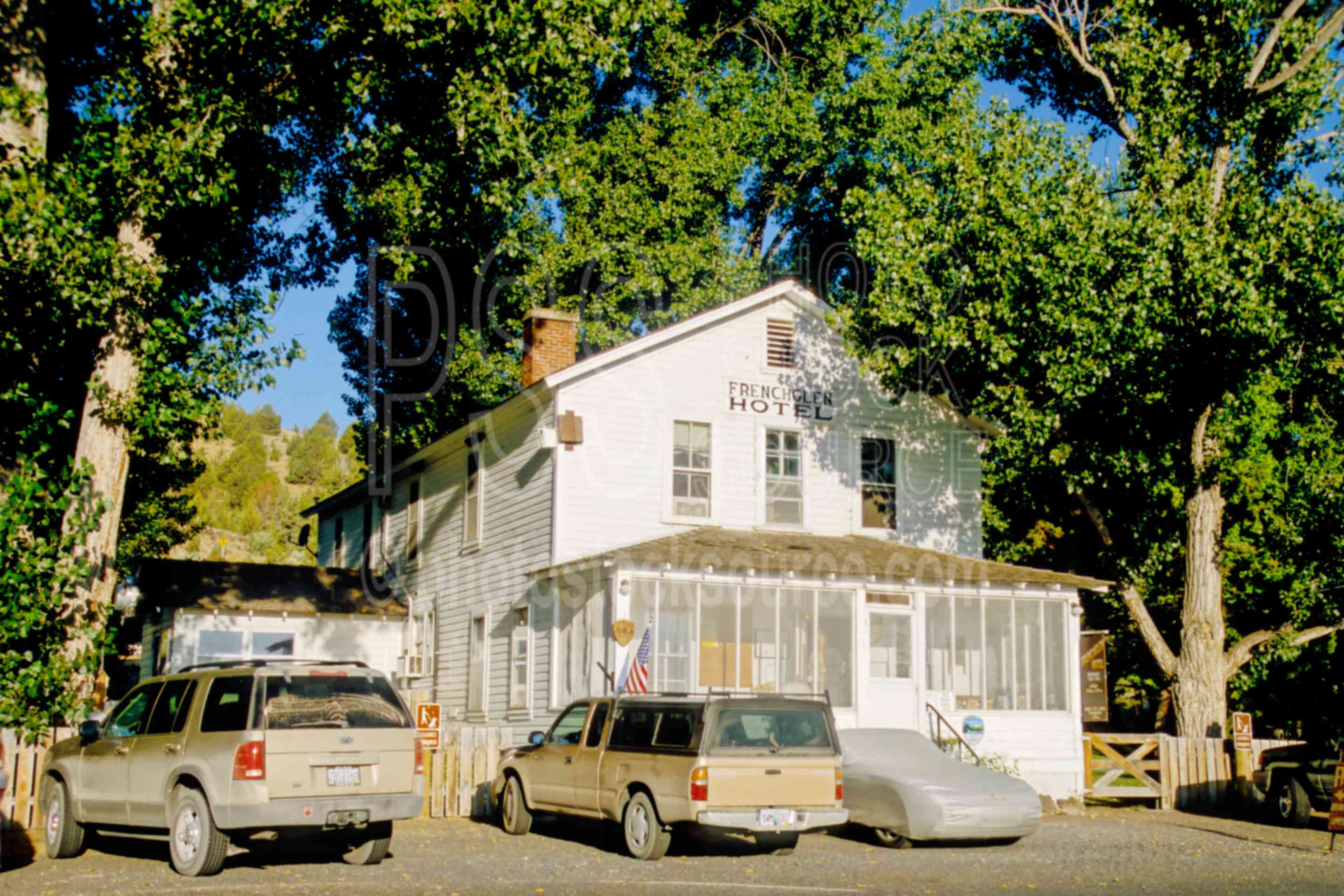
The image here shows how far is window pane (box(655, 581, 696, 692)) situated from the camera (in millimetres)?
19953

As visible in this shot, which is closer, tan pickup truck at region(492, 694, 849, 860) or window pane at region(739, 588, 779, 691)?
tan pickup truck at region(492, 694, 849, 860)

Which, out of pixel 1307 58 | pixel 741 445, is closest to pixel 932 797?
pixel 741 445

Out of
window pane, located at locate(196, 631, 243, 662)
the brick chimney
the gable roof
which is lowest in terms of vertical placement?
window pane, located at locate(196, 631, 243, 662)

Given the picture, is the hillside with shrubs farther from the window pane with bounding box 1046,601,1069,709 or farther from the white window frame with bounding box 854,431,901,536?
the window pane with bounding box 1046,601,1069,709

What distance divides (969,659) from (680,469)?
601 centimetres

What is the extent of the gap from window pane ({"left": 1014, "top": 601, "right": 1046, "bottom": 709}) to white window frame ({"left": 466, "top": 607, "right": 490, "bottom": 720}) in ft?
31.7

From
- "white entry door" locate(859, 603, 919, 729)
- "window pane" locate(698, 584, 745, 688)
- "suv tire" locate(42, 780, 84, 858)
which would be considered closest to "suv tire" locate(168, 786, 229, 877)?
"suv tire" locate(42, 780, 84, 858)

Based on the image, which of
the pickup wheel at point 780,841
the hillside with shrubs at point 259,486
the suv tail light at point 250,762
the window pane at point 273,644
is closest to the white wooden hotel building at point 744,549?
the window pane at point 273,644

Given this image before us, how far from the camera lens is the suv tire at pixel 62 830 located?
1309 centimetres

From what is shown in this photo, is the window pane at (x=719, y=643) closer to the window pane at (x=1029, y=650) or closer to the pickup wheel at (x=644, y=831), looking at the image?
the window pane at (x=1029, y=650)

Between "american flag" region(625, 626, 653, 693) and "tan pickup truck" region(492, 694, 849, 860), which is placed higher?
"american flag" region(625, 626, 653, 693)

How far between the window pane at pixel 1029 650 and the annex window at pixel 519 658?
8.52m

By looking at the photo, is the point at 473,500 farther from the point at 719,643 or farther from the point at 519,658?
the point at 719,643

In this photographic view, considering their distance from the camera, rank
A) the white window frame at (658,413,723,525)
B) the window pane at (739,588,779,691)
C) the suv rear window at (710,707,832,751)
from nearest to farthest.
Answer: the suv rear window at (710,707,832,751), the window pane at (739,588,779,691), the white window frame at (658,413,723,525)
